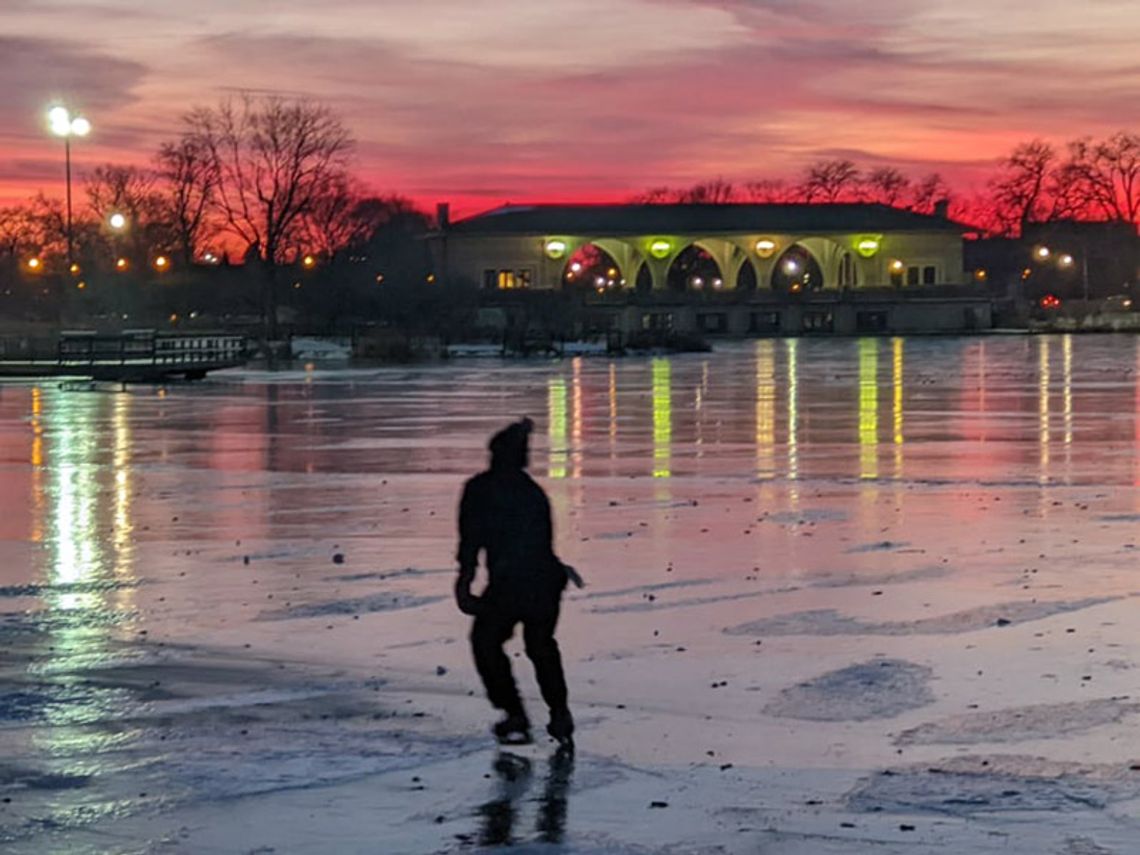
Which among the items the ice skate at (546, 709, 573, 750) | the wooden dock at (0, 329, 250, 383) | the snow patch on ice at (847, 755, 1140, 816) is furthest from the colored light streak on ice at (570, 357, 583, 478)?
the snow patch on ice at (847, 755, 1140, 816)

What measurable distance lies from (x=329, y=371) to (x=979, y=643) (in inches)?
2275

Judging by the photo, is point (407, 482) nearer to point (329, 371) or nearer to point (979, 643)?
point (979, 643)

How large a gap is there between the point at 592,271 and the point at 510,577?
172 m

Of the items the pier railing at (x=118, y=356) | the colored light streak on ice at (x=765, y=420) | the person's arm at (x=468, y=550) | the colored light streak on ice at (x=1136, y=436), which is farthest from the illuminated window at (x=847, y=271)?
the person's arm at (x=468, y=550)

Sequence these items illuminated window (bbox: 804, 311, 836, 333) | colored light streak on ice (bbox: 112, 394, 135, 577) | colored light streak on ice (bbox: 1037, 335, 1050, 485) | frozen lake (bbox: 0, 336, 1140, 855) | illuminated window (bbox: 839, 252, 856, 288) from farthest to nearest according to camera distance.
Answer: illuminated window (bbox: 839, 252, 856, 288) → illuminated window (bbox: 804, 311, 836, 333) → colored light streak on ice (bbox: 1037, 335, 1050, 485) → colored light streak on ice (bbox: 112, 394, 135, 577) → frozen lake (bbox: 0, 336, 1140, 855)

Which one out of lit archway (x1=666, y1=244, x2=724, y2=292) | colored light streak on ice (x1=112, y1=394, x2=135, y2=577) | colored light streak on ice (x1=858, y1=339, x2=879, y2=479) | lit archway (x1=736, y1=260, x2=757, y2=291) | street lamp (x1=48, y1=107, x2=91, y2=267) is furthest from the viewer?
lit archway (x1=736, y1=260, x2=757, y2=291)

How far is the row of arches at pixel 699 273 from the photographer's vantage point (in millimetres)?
154250

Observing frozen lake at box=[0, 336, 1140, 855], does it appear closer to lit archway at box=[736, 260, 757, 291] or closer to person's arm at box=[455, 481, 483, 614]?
person's arm at box=[455, 481, 483, 614]

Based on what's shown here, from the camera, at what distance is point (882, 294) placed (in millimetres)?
142375

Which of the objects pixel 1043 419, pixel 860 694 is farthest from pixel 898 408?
pixel 860 694

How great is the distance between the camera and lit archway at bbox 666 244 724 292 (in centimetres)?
16773

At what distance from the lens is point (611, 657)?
11352 mm

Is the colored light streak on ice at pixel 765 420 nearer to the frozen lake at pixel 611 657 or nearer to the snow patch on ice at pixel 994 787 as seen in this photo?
the frozen lake at pixel 611 657

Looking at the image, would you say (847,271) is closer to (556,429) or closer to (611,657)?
(556,429)
